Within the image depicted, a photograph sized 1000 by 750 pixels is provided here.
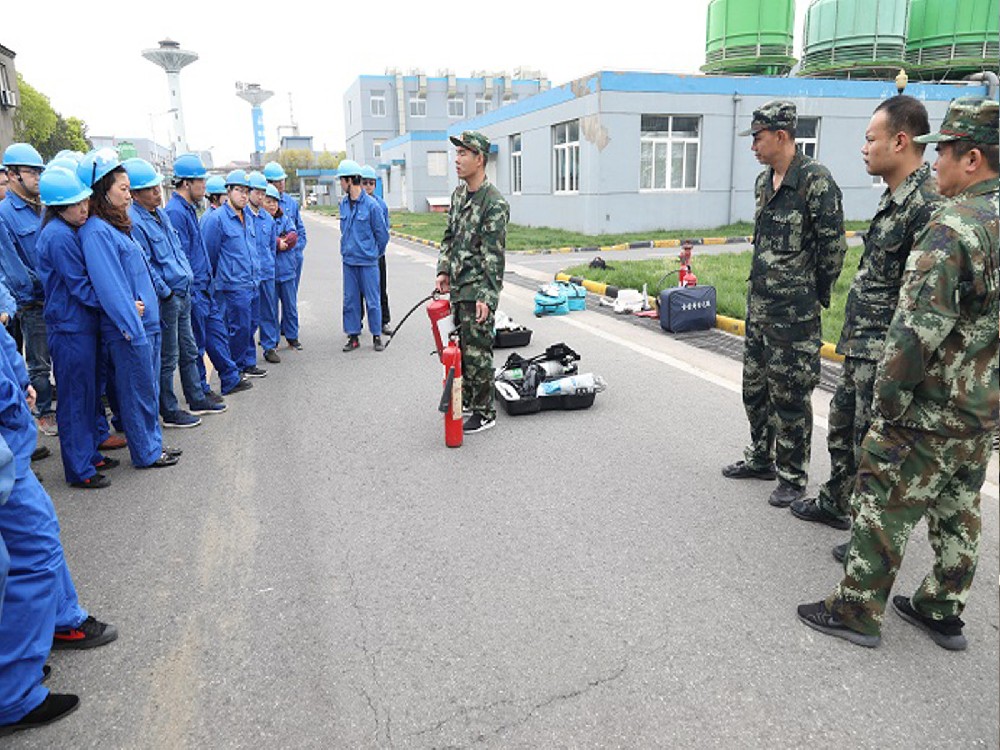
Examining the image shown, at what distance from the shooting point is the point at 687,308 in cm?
830

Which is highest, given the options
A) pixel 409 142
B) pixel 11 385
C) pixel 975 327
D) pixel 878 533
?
pixel 409 142

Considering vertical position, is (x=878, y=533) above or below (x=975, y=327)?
below

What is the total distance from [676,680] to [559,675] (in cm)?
43

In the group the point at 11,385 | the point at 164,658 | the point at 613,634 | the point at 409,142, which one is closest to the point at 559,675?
the point at 613,634

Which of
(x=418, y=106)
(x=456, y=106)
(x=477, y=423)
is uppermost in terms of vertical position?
(x=456, y=106)

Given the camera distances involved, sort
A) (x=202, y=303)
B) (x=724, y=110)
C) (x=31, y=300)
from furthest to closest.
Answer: (x=724, y=110)
(x=202, y=303)
(x=31, y=300)

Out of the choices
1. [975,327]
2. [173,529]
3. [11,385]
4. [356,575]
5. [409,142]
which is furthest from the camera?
[409,142]

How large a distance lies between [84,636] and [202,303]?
3.96 metres

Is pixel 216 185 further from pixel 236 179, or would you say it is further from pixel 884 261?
pixel 884 261

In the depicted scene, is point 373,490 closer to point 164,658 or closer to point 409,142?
point 164,658

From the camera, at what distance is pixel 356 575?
3.28 meters

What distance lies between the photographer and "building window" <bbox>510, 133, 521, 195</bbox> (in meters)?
26.0

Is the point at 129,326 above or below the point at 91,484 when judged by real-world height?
above

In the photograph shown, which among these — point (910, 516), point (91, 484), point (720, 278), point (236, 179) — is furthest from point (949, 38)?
point (91, 484)
